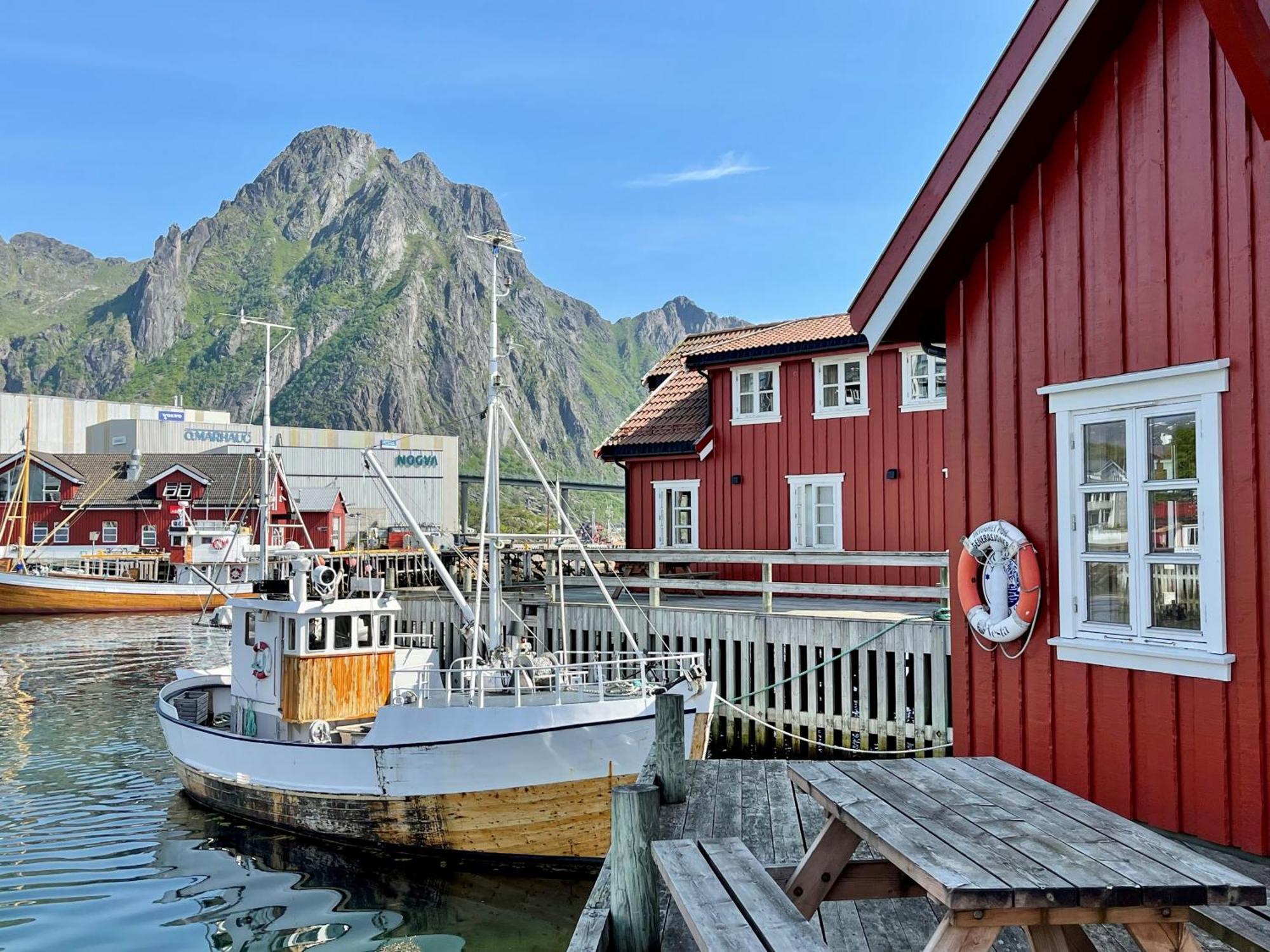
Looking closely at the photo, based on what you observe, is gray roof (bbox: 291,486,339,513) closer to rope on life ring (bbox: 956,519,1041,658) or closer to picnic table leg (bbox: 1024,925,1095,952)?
rope on life ring (bbox: 956,519,1041,658)

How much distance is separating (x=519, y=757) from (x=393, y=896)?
2164 mm

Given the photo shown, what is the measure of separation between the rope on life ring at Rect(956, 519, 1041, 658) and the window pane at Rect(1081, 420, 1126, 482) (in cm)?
70

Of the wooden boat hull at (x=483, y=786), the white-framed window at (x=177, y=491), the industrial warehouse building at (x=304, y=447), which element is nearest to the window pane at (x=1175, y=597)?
the wooden boat hull at (x=483, y=786)

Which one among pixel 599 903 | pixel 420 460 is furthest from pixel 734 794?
pixel 420 460

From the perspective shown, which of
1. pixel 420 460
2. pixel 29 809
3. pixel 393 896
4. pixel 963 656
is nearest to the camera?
pixel 963 656

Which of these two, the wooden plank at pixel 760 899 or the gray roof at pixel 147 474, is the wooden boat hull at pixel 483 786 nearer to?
the wooden plank at pixel 760 899

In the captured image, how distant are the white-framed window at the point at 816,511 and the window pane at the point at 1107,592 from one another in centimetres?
1388

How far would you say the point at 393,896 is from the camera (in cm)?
1248

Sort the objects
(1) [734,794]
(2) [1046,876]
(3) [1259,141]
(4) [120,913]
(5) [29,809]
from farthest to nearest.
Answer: (5) [29,809], (4) [120,913], (1) [734,794], (3) [1259,141], (2) [1046,876]

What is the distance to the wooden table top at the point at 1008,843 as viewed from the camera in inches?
124

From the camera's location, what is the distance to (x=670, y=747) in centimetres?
644

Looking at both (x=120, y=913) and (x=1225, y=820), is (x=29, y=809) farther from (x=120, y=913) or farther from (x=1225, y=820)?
(x=1225, y=820)

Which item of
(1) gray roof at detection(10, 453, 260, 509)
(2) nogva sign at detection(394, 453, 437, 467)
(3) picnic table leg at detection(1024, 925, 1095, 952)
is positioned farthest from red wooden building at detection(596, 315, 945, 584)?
(2) nogva sign at detection(394, 453, 437, 467)

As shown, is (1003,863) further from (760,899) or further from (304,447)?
(304,447)
